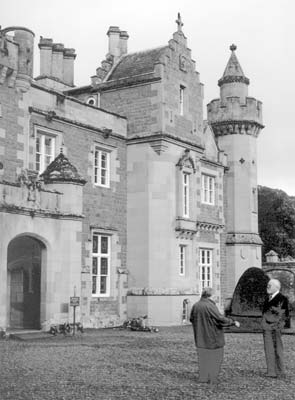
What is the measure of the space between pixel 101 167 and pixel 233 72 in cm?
1111

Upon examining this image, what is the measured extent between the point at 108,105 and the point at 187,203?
5030mm

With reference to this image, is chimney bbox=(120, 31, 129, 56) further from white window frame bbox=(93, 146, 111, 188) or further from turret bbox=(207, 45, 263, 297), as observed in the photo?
white window frame bbox=(93, 146, 111, 188)

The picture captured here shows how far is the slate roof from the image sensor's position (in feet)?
84.0

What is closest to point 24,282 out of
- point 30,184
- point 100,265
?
point 100,265

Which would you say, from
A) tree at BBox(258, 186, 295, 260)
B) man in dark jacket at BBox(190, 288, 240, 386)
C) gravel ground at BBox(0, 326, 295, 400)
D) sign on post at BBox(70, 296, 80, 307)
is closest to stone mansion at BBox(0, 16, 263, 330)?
sign on post at BBox(70, 296, 80, 307)

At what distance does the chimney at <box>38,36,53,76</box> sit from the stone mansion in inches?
2.7

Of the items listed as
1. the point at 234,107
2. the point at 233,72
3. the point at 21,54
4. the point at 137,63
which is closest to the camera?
the point at 21,54

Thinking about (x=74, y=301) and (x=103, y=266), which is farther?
(x=103, y=266)

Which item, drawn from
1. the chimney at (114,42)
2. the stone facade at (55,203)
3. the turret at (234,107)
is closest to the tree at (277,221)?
the turret at (234,107)

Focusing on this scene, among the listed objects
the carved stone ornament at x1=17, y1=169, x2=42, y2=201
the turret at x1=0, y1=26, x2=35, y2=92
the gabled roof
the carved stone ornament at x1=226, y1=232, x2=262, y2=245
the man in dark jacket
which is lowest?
the man in dark jacket

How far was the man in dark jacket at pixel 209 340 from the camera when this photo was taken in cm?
1035

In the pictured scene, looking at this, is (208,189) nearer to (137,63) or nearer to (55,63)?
(137,63)

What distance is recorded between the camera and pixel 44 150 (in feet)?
70.9

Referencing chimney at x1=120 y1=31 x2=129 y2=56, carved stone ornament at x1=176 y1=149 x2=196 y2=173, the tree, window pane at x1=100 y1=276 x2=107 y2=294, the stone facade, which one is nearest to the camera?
the stone facade
